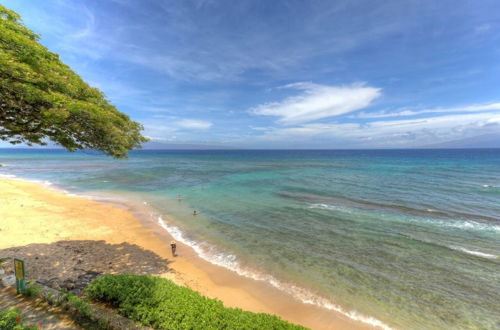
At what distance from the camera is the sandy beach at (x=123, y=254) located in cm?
950

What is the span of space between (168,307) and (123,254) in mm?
8972

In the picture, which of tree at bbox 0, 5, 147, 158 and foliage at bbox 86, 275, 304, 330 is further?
tree at bbox 0, 5, 147, 158

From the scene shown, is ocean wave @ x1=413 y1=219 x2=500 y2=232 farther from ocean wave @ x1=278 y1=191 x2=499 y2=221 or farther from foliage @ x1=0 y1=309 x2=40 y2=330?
foliage @ x1=0 y1=309 x2=40 y2=330

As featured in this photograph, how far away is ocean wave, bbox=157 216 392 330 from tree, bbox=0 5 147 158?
8.02m

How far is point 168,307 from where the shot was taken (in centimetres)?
593

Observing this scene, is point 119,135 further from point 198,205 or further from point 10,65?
point 198,205

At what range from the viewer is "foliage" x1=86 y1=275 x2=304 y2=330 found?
5504 mm

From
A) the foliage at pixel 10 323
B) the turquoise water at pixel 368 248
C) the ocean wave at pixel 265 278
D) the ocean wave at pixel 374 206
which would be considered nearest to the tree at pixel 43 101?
the foliage at pixel 10 323

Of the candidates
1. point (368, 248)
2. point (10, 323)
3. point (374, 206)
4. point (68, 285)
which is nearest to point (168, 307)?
point (10, 323)

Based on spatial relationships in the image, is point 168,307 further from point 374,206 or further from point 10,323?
point 374,206

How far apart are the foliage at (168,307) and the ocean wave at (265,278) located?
5014 millimetres

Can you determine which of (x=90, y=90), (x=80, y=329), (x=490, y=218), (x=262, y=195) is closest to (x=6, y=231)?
(x=90, y=90)

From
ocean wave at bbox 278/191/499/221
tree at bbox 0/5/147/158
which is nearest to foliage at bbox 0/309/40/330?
tree at bbox 0/5/147/158

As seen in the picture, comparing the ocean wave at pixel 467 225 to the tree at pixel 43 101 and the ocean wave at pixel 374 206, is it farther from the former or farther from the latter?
the tree at pixel 43 101
